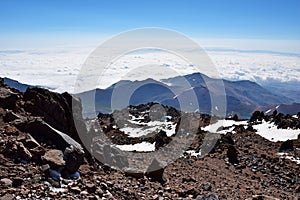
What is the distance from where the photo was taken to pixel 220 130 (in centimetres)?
4188

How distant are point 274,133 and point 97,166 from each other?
27.8 m

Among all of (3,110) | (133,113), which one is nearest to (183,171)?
(3,110)

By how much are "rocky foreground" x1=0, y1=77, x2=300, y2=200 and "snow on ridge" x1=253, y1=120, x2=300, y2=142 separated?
8.49ft

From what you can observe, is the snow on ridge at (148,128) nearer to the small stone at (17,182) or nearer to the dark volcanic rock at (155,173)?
the dark volcanic rock at (155,173)

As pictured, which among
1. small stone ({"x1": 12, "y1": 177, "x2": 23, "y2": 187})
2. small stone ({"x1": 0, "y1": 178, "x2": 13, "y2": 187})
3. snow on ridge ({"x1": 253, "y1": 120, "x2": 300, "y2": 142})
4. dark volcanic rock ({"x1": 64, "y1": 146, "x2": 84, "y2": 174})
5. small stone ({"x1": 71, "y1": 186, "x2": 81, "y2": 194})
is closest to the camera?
small stone ({"x1": 0, "y1": 178, "x2": 13, "y2": 187})

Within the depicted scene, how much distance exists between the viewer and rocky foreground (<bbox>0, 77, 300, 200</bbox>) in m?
10.3

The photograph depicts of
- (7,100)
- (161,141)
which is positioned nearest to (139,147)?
(161,141)

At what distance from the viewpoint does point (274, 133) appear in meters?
36.8

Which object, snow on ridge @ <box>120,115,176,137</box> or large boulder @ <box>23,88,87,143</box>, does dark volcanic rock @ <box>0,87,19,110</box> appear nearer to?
large boulder @ <box>23,88,87,143</box>

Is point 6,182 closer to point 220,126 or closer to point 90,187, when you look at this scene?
point 90,187

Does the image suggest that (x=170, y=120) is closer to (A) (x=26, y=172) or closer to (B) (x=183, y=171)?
(B) (x=183, y=171)

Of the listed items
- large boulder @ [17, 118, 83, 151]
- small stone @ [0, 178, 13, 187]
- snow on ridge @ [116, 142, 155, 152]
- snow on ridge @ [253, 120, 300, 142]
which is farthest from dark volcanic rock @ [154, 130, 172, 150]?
small stone @ [0, 178, 13, 187]

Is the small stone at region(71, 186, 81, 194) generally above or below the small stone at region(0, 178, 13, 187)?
below

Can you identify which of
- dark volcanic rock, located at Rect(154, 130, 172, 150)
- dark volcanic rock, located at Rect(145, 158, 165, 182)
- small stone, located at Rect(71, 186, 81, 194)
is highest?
small stone, located at Rect(71, 186, 81, 194)
